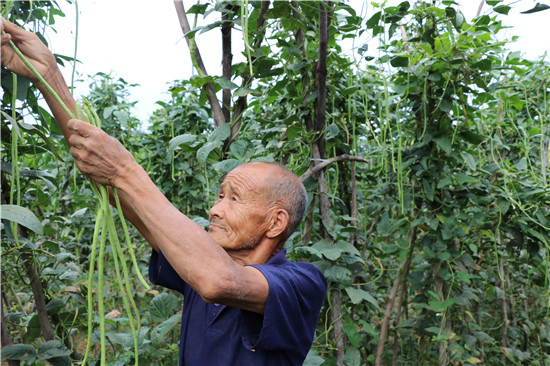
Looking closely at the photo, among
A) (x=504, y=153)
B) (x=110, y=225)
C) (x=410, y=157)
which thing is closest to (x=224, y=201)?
(x=110, y=225)

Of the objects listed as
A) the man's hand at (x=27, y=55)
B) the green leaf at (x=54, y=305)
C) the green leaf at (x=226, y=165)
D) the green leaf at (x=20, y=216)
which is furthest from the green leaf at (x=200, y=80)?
the green leaf at (x=54, y=305)

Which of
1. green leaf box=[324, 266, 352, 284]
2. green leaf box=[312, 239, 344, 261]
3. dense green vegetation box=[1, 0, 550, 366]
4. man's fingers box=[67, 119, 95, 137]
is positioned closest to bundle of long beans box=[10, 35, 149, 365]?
man's fingers box=[67, 119, 95, 137]

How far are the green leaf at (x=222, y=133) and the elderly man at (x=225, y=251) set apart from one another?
413 mm

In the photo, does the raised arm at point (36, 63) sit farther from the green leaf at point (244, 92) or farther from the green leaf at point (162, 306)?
the green leaf at point (162, 306)

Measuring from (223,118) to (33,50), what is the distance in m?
0.77

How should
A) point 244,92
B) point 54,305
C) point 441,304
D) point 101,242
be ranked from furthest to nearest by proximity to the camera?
point 441,304
point 54,305
point 244,92
point 101,242

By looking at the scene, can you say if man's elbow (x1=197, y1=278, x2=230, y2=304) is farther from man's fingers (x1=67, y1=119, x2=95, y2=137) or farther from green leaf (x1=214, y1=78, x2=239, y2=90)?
green leaf (x1=214, y1=78, x2=239, y2=90)

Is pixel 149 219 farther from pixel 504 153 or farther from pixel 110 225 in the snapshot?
pixel 504 153

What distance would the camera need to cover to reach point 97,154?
945 mm

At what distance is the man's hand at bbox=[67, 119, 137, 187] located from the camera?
0.94 metres

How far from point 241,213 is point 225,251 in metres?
0.21

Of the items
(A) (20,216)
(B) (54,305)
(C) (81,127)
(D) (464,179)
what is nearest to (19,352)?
(B) (54,305)

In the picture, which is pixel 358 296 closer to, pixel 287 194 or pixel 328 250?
pixel 328 250

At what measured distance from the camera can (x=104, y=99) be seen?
377 centimetres
